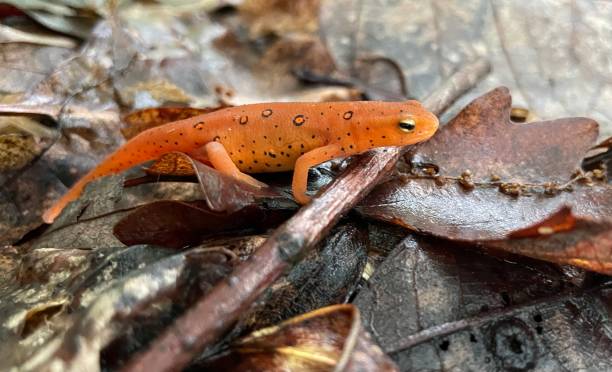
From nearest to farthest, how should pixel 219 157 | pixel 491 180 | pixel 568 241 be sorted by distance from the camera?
pixel 568 241 → pixel 491 180 → pixel 219 157

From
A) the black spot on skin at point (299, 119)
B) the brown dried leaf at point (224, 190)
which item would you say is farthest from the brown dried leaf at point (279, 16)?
the brown dried leaf at point (224, 190)

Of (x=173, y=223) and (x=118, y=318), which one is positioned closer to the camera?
(x=118, y=318)

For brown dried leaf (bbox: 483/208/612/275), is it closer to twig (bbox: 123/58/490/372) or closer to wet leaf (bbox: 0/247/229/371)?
twig (bbox: 123/58/490/372)

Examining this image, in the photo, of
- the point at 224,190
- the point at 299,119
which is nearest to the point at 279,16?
the point at 299,119

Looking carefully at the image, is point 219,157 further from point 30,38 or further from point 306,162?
point 30,38

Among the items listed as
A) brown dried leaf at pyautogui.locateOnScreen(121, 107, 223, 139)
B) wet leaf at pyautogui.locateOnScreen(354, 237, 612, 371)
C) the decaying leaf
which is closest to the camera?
wet leaf at pyautogui.locateOnScreen(354, 237, 612, 371)

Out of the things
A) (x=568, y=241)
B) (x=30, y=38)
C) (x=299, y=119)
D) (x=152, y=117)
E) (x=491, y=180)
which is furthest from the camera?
(x=30, y=38)

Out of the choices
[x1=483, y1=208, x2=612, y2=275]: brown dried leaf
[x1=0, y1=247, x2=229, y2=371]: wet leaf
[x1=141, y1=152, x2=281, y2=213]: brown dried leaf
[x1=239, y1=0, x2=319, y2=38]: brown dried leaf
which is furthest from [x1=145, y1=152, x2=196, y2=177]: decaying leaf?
[x1=239, y1=0, x2=319, y2=38]: brown dried leaf
